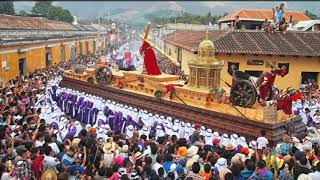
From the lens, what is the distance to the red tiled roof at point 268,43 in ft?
61.7

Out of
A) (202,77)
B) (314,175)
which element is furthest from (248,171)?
(202,77)

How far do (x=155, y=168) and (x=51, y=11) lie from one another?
58491mm

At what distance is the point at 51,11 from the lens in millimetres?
61375

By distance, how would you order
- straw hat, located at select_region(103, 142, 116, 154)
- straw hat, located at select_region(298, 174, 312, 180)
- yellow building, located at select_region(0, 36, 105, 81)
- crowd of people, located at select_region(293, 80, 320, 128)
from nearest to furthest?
straw hat, located at select_region(298, 174, 312, 180)
straw hat, located at select_region(103, 142, 116, 154)
crowd of people, located at select_region(293, 80, 320, 128)
yellow building, located at select_region(0, 36, 105, 81)

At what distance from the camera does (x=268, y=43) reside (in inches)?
778

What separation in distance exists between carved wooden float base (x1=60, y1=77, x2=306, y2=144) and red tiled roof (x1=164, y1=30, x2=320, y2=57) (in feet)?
19.1

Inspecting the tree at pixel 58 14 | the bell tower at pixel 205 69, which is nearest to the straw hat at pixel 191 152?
the bell tower at pixel 205 69

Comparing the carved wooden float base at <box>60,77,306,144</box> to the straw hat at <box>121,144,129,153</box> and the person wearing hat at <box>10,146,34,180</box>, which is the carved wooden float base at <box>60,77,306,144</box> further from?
the person wearing hat at <box>10,146,34,180</box>

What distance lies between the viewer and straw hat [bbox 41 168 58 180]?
6.62m

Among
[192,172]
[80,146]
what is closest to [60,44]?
[80,146]

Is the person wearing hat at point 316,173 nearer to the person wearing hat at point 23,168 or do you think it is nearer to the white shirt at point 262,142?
the white shirt at point 262,142

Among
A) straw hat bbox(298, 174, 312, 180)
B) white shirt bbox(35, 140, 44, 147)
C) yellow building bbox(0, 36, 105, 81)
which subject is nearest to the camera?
straw hat bbox(298, 174, 312, 180)

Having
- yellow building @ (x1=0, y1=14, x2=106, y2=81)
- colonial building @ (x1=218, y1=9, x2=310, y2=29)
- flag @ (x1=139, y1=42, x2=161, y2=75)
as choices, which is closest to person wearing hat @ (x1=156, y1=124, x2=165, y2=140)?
flag @ (x1=139, y1=42, x2=161, y2=75)

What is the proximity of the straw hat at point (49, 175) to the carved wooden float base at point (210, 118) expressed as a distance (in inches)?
230
